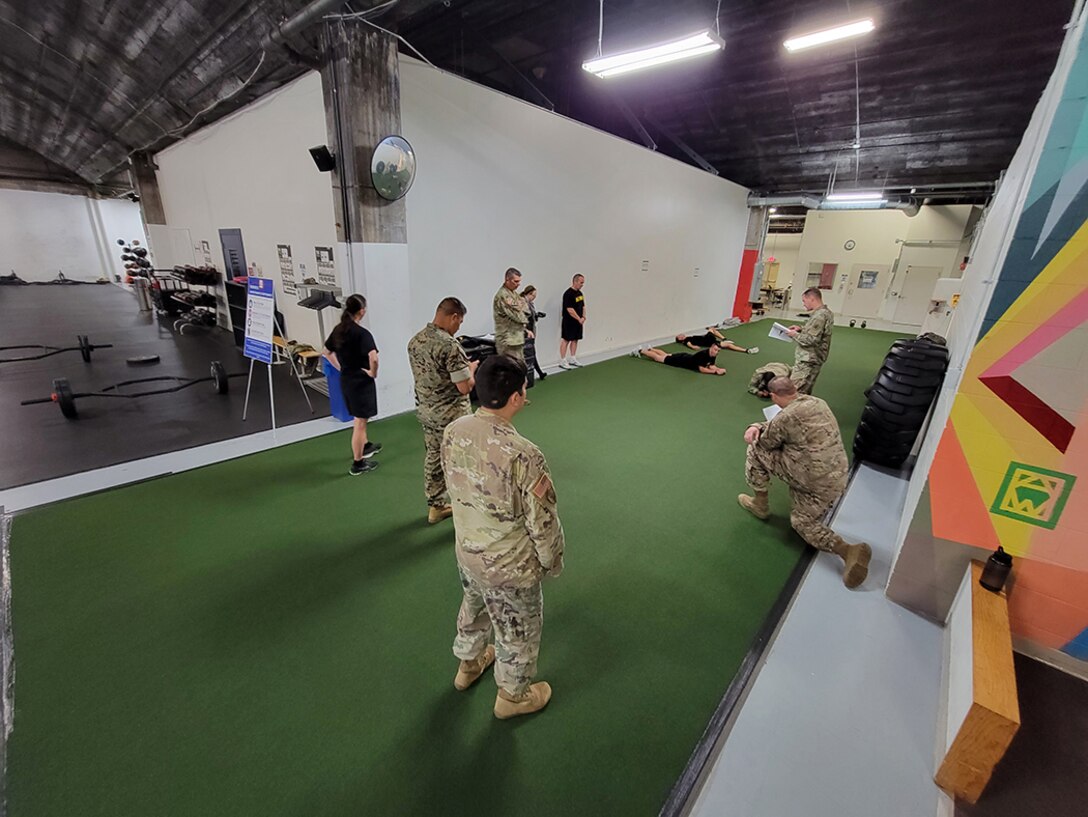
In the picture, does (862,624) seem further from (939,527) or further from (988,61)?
(988,61)

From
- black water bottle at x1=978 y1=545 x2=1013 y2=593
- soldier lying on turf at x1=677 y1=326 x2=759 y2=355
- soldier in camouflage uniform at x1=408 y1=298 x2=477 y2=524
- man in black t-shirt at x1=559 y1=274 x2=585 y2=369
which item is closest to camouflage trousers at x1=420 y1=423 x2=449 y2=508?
soldier in camouflage uniform at x1=408 y1=298 x2=477 y2=524

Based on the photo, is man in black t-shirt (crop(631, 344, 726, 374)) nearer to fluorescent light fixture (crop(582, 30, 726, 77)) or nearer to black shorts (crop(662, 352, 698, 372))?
black shorts (crop(662, 352, 698, 372))

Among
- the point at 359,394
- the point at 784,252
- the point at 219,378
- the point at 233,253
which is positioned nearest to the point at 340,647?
the point at 359,394

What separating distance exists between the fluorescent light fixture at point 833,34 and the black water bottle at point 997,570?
4.37 metres

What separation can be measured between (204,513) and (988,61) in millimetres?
10474

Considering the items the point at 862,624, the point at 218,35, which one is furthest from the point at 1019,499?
the point at 218,35

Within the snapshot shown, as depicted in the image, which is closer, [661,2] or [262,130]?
[661,2]

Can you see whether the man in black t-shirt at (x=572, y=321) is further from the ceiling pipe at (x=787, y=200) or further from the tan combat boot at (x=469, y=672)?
the ceiling pipe at (x=787, y=200)

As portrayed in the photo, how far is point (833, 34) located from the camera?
4.01 m

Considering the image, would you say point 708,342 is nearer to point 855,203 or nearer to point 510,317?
point 510,317

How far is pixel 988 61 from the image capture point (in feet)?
19.6

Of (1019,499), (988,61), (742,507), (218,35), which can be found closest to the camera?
(1019,499)

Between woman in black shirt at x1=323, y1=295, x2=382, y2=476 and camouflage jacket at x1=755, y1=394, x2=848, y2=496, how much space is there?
308 cm

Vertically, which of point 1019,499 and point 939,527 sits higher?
point 1019,499
